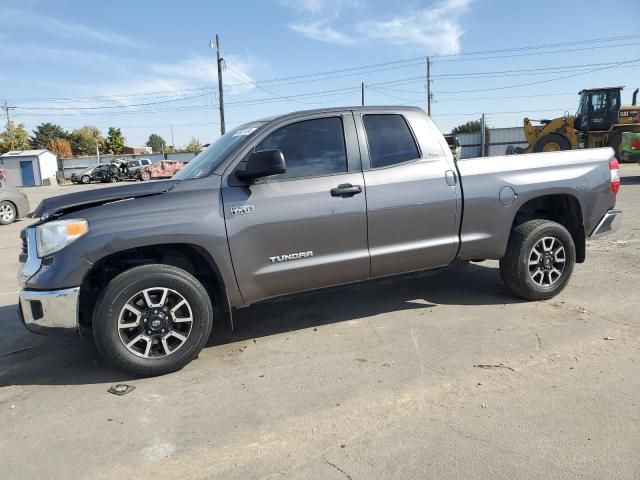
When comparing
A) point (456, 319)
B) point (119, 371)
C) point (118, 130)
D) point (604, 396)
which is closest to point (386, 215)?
point (456, 319)

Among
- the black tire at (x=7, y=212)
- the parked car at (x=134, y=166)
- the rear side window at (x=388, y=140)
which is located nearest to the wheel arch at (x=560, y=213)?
the rear side window at (x=388, y=140)

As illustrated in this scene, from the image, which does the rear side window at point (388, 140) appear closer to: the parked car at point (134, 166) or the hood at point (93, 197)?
the hood at point (93, 197)

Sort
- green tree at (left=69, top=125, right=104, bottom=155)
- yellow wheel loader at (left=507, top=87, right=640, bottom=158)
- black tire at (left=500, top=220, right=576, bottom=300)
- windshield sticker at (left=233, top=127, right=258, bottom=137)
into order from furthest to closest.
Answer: green tree at (left=69, top=125, right=104, bottom=155) → yellow wheel loader at (left=507, top=87, right=640, bottom=158) → black tire at (left=500, top=220, right=576, bottom=300) → windshield sticker at (left=233, top=127, right=258, bottom=137)

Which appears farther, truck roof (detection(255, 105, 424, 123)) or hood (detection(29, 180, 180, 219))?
truck roof (detection(255, 105, 424, 123))

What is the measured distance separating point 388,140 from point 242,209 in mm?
1494

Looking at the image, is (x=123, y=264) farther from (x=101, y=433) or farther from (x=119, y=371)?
(x=101, y=433)

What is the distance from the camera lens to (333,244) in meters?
4.14

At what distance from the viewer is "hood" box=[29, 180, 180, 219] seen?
355cm

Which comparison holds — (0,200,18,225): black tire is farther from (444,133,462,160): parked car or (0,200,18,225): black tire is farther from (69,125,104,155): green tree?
(69,125,104,155): green tree

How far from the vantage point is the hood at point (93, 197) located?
11.6ft

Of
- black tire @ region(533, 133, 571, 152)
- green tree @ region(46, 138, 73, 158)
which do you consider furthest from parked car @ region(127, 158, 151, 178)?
green tree @ region(46, 138, 73, 158)

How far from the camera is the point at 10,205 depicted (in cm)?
1381

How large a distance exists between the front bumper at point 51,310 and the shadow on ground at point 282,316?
1.56 ft

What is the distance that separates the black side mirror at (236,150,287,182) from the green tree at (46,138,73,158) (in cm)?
8934
